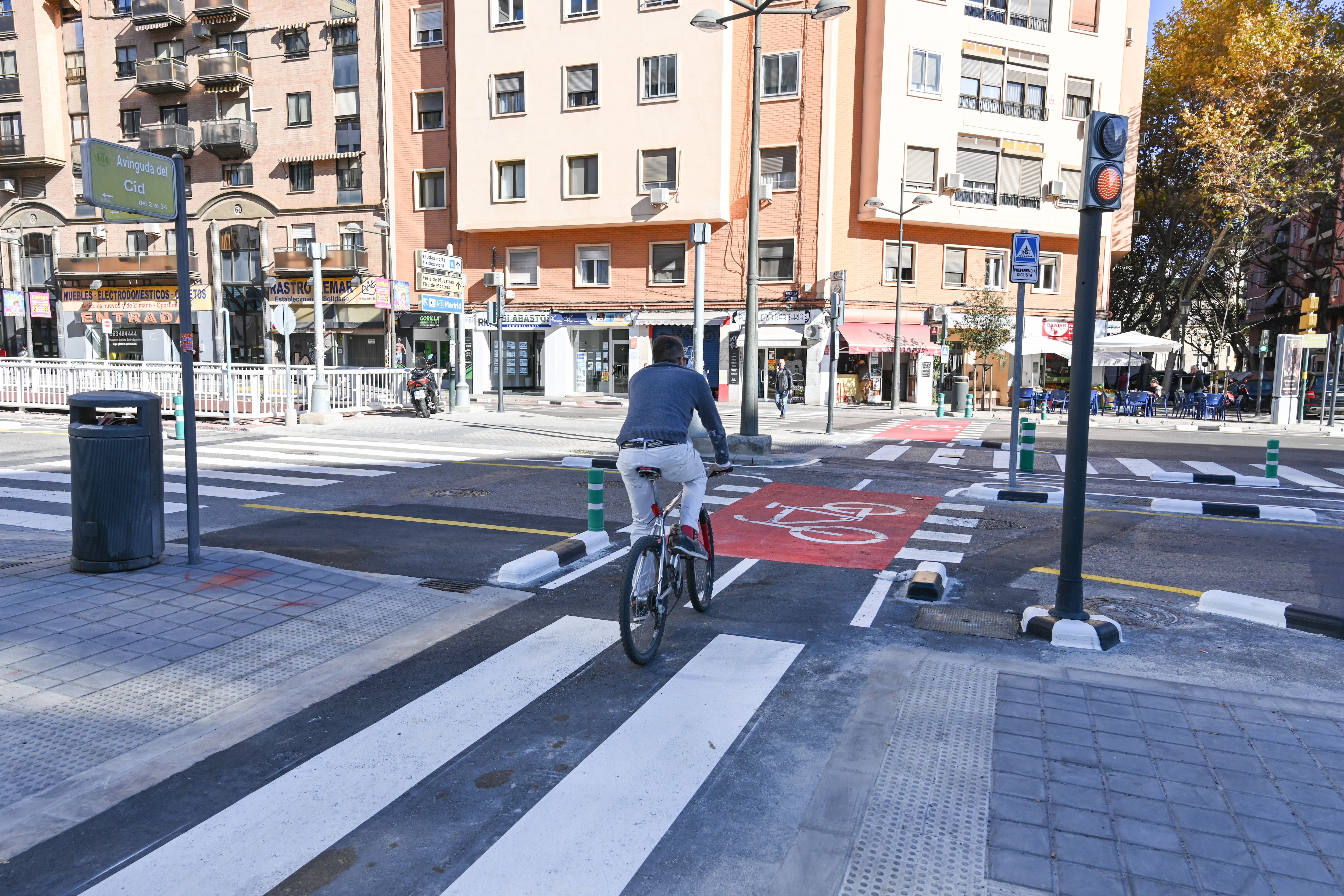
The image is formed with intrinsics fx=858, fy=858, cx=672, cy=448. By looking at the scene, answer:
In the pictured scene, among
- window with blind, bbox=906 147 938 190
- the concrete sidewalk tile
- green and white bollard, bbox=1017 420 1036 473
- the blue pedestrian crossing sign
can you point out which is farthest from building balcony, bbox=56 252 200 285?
the concrete sidewalk tile

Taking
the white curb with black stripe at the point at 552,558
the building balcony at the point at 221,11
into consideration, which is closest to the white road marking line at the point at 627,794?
the white curb with black stripe at the point at 552,558

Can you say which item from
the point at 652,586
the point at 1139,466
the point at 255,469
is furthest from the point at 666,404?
the point at 1139,466

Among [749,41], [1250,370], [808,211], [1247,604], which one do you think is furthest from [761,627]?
[1250,370]

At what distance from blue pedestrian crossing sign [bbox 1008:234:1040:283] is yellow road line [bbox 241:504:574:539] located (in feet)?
20.1

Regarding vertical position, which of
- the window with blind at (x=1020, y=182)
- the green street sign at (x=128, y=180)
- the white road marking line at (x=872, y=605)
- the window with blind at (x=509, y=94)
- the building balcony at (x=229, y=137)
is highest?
the window with blind at (x=509, y=94)

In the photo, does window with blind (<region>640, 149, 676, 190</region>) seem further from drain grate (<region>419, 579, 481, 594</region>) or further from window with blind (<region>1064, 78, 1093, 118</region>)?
drain grate (<region>419, 579, 481, 594</region>)

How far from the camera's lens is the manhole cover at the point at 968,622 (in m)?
5.49

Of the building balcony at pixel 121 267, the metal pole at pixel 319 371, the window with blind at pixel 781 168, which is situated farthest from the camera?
the building balcony at pixel 121 267

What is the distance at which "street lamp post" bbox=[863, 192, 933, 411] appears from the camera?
1178 inches

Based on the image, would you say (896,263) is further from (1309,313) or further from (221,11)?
(221,11)

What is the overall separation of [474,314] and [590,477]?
2682 cm

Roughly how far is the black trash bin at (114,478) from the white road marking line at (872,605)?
5018 millimetres

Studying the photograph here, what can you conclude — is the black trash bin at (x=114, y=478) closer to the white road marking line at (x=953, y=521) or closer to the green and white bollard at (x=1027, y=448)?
the white road marking line at (x=953, y=521)

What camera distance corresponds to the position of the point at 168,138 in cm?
3881
